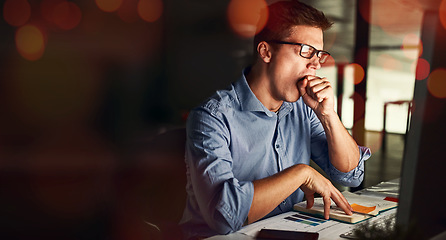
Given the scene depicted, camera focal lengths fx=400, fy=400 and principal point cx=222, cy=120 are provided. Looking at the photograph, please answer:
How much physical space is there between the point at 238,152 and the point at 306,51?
0.48 meters

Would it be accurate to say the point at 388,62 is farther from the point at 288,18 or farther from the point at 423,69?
the point at 423,69

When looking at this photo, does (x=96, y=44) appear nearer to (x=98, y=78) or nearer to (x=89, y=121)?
(x=98, y=78)

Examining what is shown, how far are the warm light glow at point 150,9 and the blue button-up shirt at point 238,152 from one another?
5131 millimetres

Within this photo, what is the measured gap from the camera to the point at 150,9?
6.52 metres

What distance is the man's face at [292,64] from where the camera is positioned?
158 cm

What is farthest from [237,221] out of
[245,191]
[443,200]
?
[443,200]

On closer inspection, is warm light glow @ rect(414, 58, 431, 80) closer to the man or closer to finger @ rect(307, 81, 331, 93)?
the man

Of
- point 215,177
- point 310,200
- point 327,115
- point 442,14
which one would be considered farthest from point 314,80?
point 442,14

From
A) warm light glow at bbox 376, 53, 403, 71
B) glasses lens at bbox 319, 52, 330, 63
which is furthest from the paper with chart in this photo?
warm light glow at bbox 376, 53, 403, 71

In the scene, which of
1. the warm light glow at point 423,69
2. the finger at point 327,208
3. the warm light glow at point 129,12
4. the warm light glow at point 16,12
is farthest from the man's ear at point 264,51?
the warm light glow at point 16,12

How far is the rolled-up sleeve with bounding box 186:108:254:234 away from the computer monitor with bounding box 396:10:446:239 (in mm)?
609

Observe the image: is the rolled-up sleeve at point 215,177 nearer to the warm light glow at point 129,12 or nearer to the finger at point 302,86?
the finger at point 302,86

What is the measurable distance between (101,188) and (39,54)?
22.3 feet

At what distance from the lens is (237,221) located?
1.19 m
